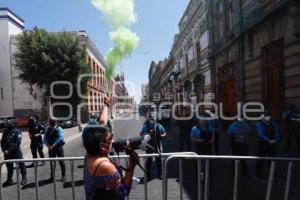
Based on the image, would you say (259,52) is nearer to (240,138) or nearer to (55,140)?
(240,138)

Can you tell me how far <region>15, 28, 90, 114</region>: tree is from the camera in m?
32.5

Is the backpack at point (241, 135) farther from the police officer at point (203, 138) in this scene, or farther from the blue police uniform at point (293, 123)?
the blue police uniform at point (293, 123)

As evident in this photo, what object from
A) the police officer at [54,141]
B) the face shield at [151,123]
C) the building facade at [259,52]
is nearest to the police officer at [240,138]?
the face shield at [151,123]

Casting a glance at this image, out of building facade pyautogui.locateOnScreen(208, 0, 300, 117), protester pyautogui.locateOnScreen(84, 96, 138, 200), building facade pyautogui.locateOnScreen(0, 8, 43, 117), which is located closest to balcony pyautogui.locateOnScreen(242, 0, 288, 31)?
building facade pyautogui.locateOnScreen(208, 0, 300, 117)

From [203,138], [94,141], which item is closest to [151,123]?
[203,138]

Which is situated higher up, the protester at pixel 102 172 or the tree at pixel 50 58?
the tree at pixel 50 58

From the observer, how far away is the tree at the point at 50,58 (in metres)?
32.5

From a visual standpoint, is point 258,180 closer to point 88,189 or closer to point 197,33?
point 88,189

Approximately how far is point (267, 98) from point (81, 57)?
21730mm

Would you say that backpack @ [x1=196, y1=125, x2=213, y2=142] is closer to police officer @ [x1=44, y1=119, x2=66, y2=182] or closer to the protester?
police officer @ [x1=44, y1=119, x2=66, y2=182]

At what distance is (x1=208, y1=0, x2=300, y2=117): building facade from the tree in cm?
1546

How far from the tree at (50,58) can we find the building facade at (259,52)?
50.7 ft

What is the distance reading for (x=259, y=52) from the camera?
627 inches

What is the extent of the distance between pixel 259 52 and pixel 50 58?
21.7m
